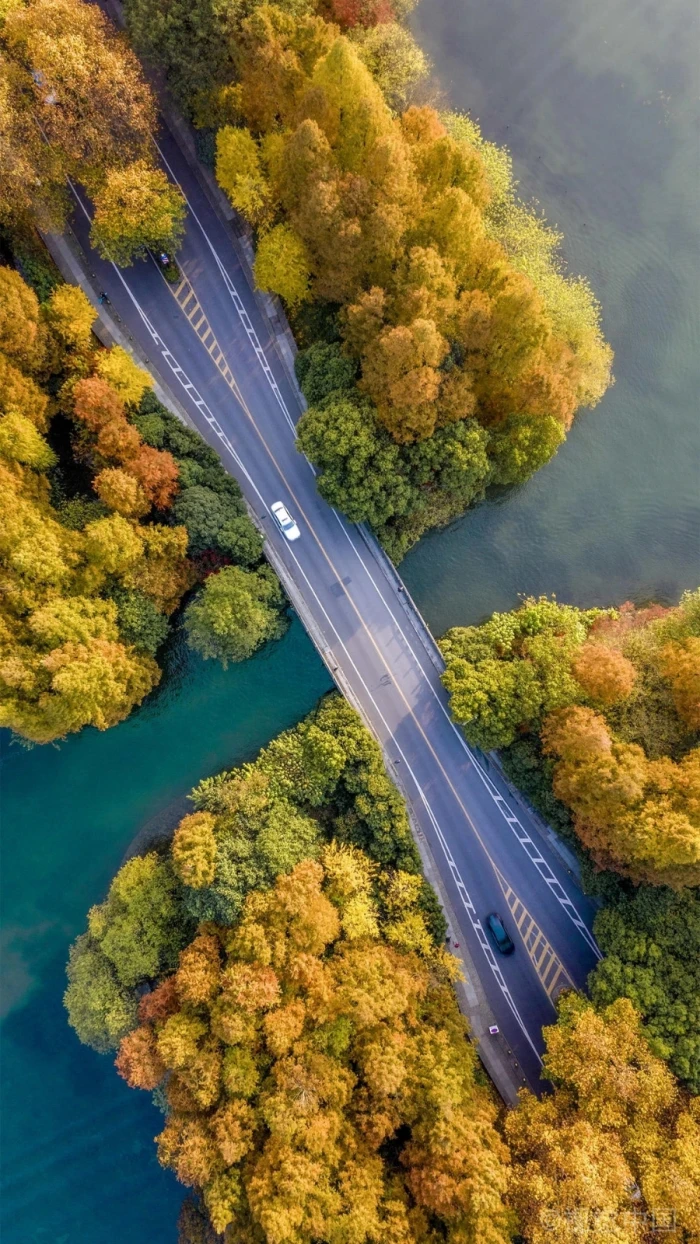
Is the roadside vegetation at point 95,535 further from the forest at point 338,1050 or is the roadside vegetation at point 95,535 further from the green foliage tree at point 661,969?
the green foliage tree at point 661,969

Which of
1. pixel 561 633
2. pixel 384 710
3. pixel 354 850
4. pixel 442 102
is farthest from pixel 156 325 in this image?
pixel 354 850

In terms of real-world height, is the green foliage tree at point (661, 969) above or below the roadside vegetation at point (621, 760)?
below

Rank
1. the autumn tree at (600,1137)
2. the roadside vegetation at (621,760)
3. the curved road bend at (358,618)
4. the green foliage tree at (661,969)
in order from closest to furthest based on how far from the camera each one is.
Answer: the autumn tree at (600,1137) < the roadside vegetation at (621,760) < the green foliage tree at (661,969) < the curved road bend at (358,618)

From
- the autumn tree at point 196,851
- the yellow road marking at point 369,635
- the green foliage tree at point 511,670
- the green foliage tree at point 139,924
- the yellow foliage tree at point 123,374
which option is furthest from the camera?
the yellow road marking at point 369,635

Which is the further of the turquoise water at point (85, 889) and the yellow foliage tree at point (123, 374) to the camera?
the turquoise water at point (85, 889)

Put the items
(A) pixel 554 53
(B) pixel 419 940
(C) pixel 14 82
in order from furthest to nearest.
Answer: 1. (A) pixel 554 53
2. (B) pixel 419 940
3. (C) pixel 14 82

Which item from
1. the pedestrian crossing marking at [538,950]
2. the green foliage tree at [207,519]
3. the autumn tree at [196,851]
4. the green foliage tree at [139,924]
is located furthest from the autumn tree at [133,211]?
the pedestrian crossing marking at [538,950]

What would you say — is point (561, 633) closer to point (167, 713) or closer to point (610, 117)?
point (167, 713)

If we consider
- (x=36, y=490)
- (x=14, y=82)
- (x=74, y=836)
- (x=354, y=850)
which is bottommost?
(x=354, y=850)
